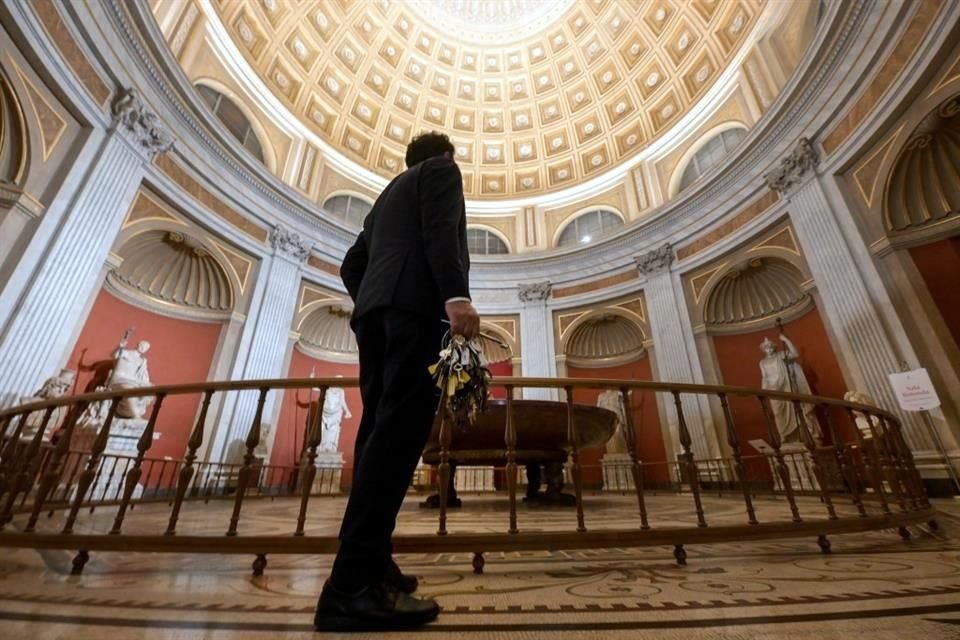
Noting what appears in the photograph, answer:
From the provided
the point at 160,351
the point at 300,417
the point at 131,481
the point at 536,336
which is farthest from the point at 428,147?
the point at 536,336

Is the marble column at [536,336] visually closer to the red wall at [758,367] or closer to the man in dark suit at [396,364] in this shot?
the red wall at [758,367]

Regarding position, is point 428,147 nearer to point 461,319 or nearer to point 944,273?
point 461,319

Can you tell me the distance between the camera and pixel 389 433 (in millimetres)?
1054

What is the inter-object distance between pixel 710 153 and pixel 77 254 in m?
11.6

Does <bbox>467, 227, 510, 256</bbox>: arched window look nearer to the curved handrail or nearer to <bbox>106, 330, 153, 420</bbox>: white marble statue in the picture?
<bbox>106, 330, 153, 420</bbox>: white marble statue

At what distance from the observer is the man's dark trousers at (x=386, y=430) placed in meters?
0.99

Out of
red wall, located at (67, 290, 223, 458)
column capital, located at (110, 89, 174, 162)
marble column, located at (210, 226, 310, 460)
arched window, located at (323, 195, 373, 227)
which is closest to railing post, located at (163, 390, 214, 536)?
marble column, located at (210, 226, 310, 460)

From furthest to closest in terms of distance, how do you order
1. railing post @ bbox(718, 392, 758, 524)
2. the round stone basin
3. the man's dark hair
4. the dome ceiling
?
the dome ceiling → the round stone basin → railing post @ bbox(718, 392, 758, 524) → the man's dark hair

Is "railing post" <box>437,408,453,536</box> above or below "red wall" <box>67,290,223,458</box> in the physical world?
below

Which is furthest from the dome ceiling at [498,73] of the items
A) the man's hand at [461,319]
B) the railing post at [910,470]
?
the man's hand at [461,319]

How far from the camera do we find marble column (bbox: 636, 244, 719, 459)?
7387 millimetres

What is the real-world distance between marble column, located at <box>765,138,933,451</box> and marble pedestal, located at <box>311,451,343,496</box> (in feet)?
26.9

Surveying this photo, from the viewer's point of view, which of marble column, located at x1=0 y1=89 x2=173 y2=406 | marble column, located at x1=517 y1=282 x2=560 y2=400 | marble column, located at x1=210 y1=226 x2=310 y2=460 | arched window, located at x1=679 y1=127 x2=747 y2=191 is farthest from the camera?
marble column, located at x1=517 y1=282 x2=560 y2=400

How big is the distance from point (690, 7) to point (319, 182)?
384 inches
